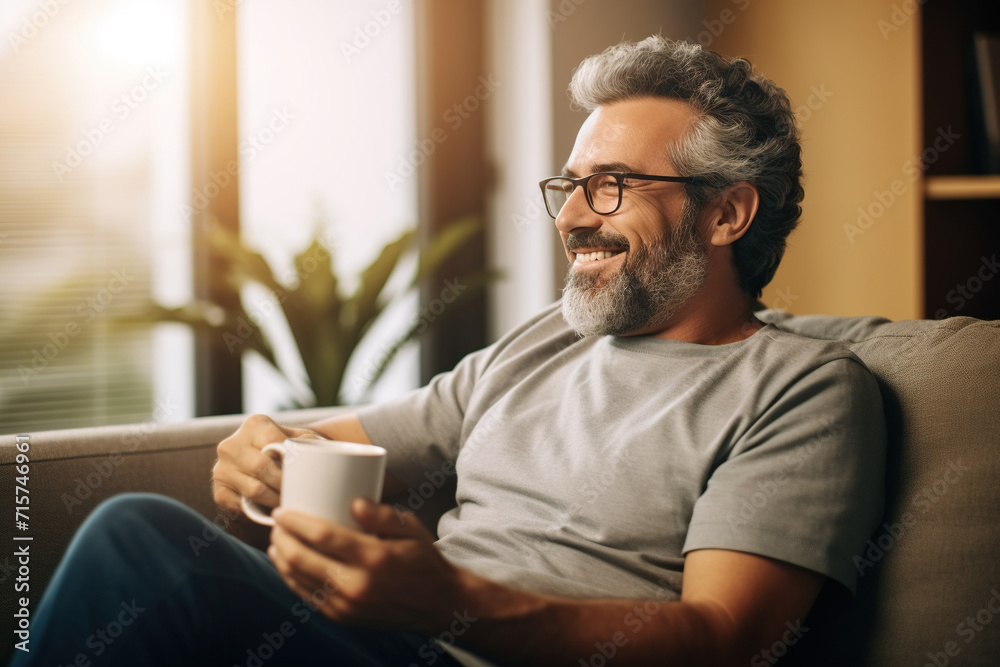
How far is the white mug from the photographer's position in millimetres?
625

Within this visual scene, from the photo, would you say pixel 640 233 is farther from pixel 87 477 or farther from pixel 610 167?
pixel 87 477

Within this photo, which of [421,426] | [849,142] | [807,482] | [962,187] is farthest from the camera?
[849,142]

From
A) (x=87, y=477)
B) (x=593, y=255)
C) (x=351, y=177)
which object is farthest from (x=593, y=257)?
(x=351, y=177)

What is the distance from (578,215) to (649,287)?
16 cm

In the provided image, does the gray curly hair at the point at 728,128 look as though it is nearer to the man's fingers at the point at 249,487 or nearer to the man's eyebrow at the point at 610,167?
the man's eyebrow at the point at 610,167

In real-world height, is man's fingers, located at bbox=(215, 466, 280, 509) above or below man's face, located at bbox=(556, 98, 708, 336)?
below

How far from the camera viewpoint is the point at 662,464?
0.94 metres

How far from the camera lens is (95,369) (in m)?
2.24

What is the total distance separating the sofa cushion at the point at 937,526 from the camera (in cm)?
82

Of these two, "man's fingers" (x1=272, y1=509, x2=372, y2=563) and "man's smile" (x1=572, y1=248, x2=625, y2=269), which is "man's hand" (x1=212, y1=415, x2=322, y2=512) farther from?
"man's smile" (x1=572, y1=248, x2=625, y2=269)

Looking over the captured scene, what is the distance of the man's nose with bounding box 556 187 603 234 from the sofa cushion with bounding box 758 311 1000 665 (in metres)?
0.49

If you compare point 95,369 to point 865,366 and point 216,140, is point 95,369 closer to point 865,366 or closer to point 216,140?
point 216,140

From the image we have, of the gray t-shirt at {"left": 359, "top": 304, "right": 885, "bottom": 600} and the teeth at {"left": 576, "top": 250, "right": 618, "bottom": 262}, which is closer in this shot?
the gray t-shirt at {"left": 359, "top": 304, "right": 885, "bottom": 600}

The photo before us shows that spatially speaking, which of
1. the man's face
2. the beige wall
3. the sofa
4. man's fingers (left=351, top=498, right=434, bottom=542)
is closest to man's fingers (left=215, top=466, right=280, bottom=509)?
the sofa
